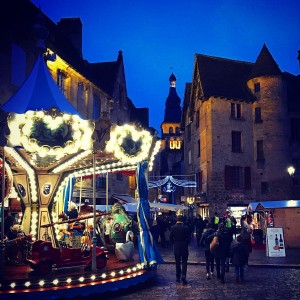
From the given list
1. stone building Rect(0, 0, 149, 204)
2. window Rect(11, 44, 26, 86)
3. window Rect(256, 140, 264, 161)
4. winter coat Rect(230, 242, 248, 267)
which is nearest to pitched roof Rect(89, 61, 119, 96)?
stone building Rect(0, 0, 149, 204)

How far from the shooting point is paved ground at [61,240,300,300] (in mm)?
10430

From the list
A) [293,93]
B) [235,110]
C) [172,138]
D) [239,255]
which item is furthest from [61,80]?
[172,138]

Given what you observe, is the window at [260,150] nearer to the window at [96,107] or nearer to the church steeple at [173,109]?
the window at [96,107]

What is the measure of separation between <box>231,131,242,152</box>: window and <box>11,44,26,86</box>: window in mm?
19385

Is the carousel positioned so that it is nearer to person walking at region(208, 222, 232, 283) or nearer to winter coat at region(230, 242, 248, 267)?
person walking at region(208, 222, 232, 283)

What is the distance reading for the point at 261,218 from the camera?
84.8 ft

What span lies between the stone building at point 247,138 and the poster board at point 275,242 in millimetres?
15766

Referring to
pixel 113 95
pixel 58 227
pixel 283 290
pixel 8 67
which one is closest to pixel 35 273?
pixel 58 227

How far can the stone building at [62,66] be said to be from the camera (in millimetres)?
20484

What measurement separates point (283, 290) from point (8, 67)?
15796 millimetres

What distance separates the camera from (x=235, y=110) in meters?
36.2

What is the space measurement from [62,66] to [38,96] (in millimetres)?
12796

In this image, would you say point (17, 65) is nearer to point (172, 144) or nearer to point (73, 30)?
point (73, 30)

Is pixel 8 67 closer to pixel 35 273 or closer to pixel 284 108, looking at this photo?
pixel 35 273
